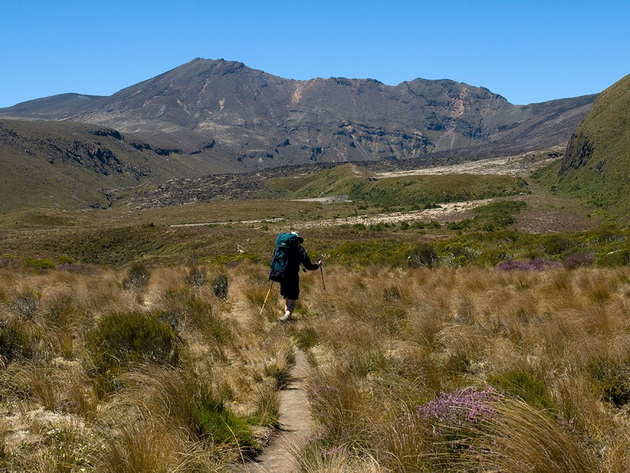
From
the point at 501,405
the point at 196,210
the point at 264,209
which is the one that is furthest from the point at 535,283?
the point at 196,210

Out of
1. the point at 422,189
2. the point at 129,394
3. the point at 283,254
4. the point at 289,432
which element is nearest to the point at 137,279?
the point at 283,254

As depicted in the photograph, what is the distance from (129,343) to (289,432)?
263 cm

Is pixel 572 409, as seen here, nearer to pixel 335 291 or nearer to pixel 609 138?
pixel 335 291

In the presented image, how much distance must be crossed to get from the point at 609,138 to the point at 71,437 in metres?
98.9

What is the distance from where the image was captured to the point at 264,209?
344 ft

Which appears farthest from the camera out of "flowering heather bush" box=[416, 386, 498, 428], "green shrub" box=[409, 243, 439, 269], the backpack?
"green shrub" box=[409, 243, 439, 269]

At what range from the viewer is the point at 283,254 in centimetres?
1016

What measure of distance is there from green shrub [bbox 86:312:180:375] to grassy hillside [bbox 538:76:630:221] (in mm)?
56652

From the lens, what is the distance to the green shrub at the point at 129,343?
230 inches

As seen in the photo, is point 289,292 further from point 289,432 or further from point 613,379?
point 613,379

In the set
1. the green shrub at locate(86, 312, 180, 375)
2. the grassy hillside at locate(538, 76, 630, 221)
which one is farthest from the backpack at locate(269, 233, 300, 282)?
the grassy hillside at locate(538, 76, 630, 221)

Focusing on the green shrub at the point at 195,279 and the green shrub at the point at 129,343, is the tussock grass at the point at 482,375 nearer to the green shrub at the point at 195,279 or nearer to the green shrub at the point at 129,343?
the green shrub at the point at 129,343

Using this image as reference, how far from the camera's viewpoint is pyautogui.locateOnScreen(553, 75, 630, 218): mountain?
67000mm

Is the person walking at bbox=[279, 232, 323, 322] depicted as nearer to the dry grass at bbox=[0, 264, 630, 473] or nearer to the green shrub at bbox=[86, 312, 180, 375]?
the dry grass at bbox=[0, 264, 630, 473]
